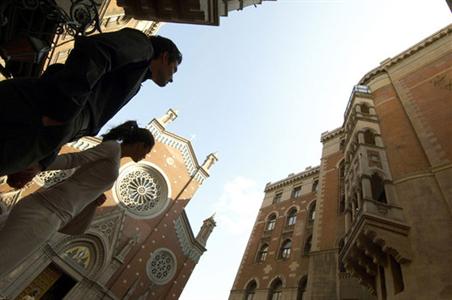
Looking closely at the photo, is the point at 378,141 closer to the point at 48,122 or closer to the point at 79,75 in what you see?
the point at 79,75

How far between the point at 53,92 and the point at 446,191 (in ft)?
45.7

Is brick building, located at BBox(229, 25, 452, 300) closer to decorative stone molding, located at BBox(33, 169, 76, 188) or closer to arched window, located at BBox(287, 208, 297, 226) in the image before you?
arched window, located at BBox(287, 208, 297, 226)

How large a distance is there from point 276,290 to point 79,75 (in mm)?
21285

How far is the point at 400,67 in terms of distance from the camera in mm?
19609

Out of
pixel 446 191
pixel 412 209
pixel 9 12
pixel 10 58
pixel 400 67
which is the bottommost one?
pixel 10 58

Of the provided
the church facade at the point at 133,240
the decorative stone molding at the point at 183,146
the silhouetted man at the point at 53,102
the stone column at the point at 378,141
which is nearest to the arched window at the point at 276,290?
the church facade at the point at 133,240

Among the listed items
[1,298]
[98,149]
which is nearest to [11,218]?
[98,149]

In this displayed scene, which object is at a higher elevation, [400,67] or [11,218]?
[400,67]

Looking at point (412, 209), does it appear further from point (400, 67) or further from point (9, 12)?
point (9, 12)

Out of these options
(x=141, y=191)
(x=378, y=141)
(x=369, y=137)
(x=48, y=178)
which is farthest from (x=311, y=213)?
(x=48, y=178)

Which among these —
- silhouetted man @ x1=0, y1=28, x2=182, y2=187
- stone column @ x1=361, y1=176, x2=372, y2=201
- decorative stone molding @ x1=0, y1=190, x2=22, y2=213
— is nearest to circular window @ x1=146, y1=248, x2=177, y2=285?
decorative stone molding @ x1=0, y1=190, x2=22, y2=213

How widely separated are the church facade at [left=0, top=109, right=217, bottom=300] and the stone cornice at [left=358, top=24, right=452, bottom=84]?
18.5 metres

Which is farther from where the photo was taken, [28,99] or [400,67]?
[400,67]

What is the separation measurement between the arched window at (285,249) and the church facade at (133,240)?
31.7 feet
